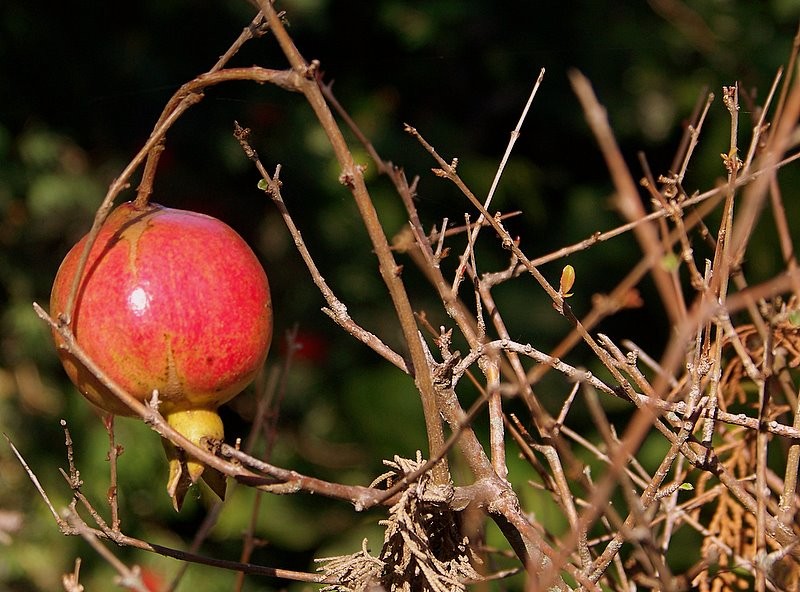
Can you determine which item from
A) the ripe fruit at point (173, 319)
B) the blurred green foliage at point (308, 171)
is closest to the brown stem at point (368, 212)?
the ripe fruit at point (173, 319)

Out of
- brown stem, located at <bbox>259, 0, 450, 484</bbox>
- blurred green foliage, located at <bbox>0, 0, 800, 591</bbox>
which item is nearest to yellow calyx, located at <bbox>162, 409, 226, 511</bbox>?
brown stem, located at <bbox>259, 0, 450, 484</bbox>

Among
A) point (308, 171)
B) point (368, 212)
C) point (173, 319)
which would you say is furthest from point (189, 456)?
point (308, 171)

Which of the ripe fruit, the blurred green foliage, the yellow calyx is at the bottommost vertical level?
the blurred green foliage

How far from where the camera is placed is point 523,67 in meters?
2.66

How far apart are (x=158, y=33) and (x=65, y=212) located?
47 centimetres

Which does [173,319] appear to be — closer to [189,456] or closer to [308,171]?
[189,456]

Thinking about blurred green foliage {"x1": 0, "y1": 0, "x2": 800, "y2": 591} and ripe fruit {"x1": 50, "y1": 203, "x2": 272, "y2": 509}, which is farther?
blurred green foliage {"x1": 0, "y1": 0, "x2": 800, "y2": 591}

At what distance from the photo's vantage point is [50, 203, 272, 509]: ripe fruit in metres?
0.62

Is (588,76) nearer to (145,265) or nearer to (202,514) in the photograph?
(202,514)

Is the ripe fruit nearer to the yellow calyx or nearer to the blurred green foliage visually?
the yellow calyx

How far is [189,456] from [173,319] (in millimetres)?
90

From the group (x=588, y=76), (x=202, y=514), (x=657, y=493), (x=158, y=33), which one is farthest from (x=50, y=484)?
(x=657, y=493)

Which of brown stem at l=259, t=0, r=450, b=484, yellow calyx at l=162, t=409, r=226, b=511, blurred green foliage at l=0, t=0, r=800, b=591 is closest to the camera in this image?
brown stem at l=259, t=0, r=450, b=484

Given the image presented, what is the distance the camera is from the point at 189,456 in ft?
2.08
